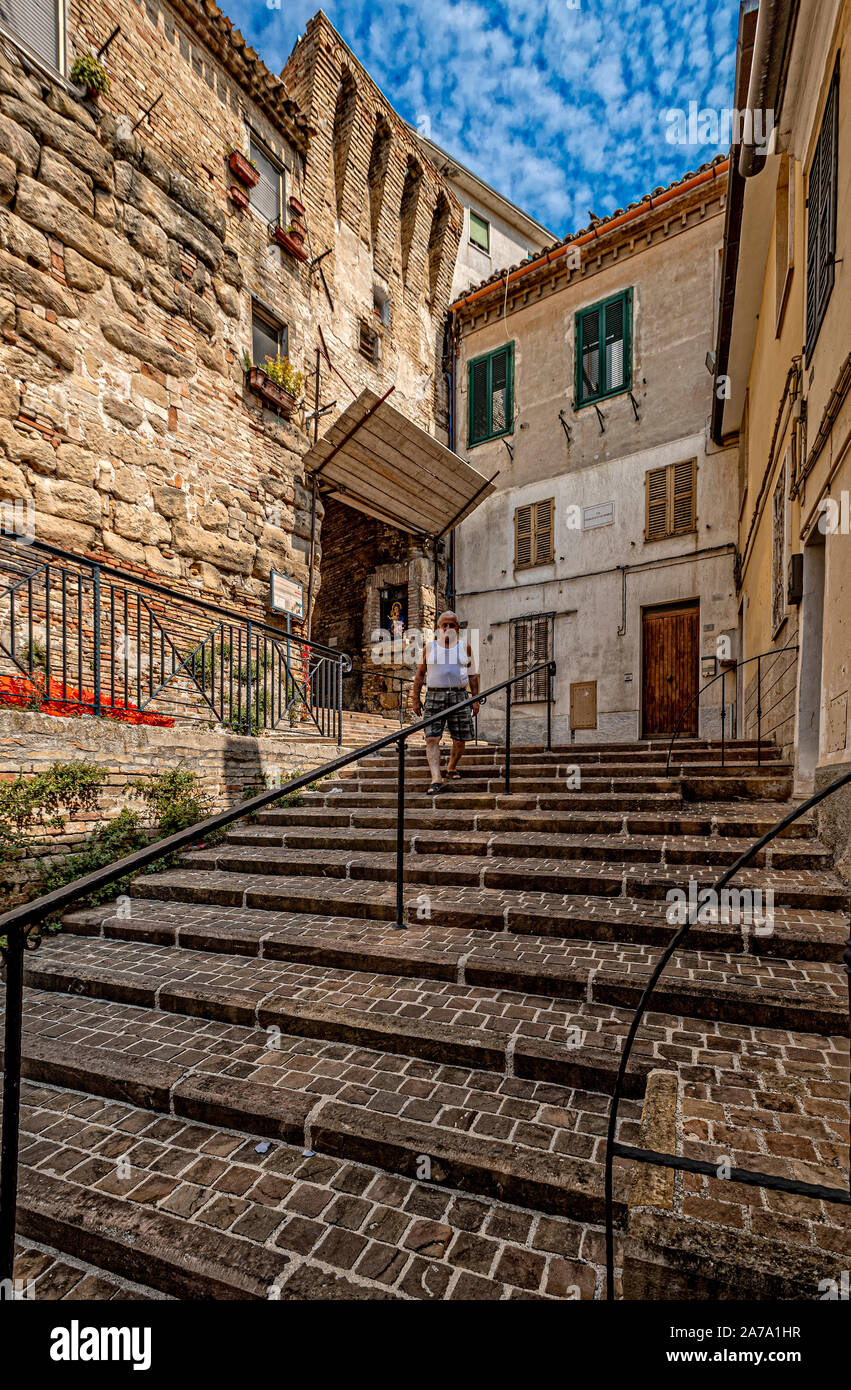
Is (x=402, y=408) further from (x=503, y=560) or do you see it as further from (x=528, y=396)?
(x=503, y=560)

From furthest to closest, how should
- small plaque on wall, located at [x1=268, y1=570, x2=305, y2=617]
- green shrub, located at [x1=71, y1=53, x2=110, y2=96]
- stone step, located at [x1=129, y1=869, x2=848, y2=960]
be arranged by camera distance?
small plaque on wall, located at [x1=268, y1=570, x2=305, y2=617]
green shrub, located at [x1=71, y1=53, x2=110, y2=96]
stone step, located at [x1=129, y1=869, x2=848, y2=960]

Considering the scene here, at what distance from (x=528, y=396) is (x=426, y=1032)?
1306cm

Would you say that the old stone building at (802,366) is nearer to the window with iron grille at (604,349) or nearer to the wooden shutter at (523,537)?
the window with iron grille at (604,349)

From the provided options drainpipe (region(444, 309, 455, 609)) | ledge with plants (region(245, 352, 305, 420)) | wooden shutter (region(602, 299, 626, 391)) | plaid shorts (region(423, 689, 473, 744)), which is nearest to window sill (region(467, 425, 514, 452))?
drainpipe (region(444, 309, 455, 609))

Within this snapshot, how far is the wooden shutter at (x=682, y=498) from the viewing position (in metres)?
10.9

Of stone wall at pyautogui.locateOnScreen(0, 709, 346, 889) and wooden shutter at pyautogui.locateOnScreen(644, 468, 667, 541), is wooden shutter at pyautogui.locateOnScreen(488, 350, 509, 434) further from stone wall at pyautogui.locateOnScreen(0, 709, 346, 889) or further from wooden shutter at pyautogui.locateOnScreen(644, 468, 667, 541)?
stone wall at pyautogui.locateOnScreen(0, 709, 346, 889)

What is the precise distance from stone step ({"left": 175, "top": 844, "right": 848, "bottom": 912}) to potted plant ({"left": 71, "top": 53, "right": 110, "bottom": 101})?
8.92 metres

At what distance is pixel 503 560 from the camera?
512 inches

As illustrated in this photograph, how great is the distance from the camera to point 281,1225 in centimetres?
191

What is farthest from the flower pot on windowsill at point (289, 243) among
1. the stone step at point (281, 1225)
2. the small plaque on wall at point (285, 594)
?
the stone step at point (281, 1225)

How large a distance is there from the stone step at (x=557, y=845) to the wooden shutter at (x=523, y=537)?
27.9ft

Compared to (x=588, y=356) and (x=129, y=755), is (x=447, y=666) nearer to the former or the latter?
(x=129, y=755)

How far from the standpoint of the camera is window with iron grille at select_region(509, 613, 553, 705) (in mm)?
12031

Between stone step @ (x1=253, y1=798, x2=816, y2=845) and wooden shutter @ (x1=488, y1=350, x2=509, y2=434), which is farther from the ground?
wooden shutter @ (x1=488, y1=350, x2=509, y2=434)
